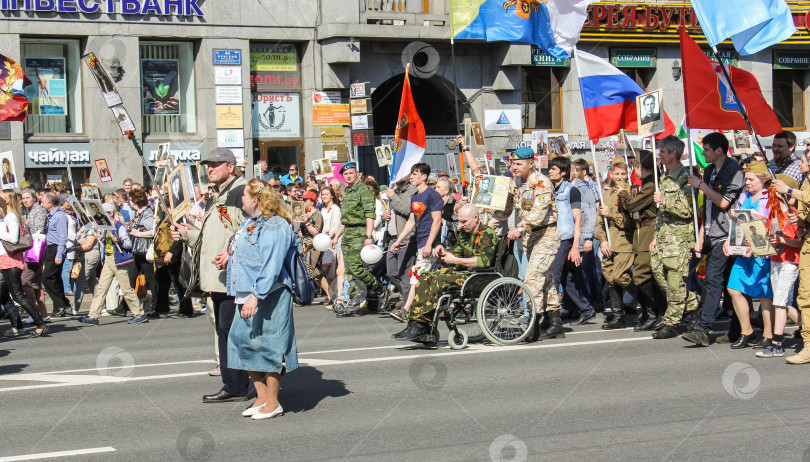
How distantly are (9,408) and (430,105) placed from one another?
68.6ft

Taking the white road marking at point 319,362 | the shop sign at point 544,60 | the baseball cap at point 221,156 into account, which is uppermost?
the shop sign at point 544,60

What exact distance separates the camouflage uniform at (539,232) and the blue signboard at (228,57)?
1437 centimetres

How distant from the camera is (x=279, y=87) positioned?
957 inches

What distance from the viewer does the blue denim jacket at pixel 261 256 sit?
6.90 m

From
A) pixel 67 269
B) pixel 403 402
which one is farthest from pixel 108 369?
pixel 67 269

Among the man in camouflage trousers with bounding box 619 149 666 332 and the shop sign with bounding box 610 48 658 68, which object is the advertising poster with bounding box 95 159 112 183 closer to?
the man in camouflage trousers with bounding box 619 149 666 332

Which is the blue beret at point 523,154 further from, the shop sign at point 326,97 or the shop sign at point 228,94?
the shop sign at point 326,97

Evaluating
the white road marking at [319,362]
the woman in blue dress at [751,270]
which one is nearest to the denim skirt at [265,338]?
the white road marking at [319,362]

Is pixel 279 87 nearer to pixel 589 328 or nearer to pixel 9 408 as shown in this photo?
pixel 589 328

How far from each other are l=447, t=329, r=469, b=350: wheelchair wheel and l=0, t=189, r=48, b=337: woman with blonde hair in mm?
5557

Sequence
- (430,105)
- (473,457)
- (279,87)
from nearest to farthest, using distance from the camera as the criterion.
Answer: (473,457), (279,87), (430,105)

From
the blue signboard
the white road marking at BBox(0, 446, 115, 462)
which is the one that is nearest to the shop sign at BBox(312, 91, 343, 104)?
the blue signboard

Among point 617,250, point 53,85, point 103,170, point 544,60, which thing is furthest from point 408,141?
point 544,60

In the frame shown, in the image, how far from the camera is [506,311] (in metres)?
9.91
